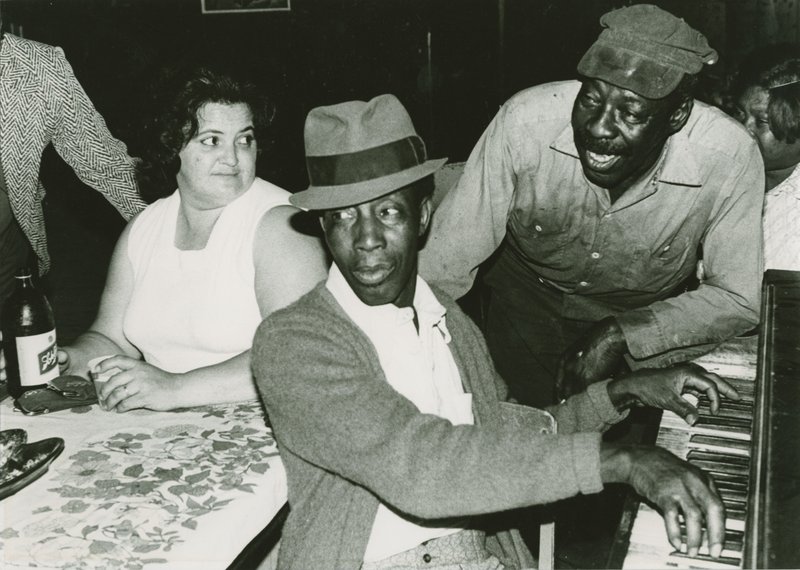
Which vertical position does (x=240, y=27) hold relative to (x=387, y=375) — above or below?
above

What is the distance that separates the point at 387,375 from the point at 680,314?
1.21 meters

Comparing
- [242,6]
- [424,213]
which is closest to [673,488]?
[424,213]

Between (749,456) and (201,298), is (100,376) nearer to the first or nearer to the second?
(201,298)

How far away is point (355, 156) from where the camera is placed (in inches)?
66.6

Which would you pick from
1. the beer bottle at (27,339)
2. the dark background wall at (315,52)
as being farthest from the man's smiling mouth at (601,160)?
the dark background wall at (315,52)

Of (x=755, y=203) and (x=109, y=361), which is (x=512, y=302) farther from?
(x=109, y=361)

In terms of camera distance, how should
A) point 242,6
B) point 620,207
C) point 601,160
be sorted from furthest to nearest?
1. point 242,6
2. point 620,207
3. point 601,160

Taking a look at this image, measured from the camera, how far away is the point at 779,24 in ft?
16.6

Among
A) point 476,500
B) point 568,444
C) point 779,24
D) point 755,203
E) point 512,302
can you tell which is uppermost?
point 779,24

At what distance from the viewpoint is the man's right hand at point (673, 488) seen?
1.37 m

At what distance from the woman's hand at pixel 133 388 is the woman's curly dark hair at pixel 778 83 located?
8.16ft

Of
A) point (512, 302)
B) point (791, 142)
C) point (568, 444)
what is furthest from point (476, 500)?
point (791, 142)

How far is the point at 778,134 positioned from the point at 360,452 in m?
2.46

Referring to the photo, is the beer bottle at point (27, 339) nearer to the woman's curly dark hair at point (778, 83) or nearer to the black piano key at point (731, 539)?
the black piano key at point (731, 539)
